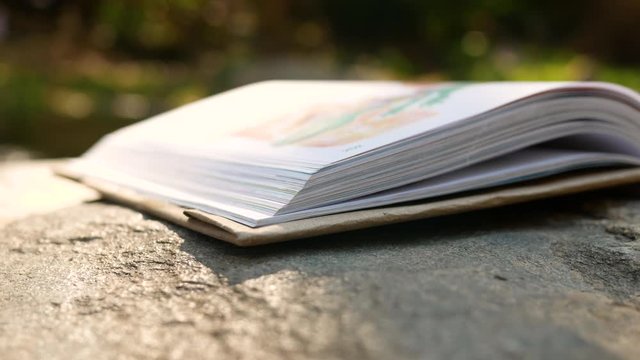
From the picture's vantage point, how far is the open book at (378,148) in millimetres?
576

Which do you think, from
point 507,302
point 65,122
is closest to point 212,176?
point 507,302

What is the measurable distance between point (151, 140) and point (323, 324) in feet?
1.60

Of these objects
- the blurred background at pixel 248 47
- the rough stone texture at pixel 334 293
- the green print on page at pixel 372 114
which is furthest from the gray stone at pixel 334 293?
the blurred background at pixel 248 47

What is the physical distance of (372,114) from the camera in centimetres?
72

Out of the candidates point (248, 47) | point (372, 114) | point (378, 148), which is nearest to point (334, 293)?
point (378, 148)

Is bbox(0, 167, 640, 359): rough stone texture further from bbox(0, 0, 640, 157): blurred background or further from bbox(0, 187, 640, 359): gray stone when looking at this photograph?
bbox(0, 0, 640, 157): blurred background

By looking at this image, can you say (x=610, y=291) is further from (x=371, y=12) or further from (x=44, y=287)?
(x=371, y=12)

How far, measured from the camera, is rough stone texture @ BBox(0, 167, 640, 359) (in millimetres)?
385

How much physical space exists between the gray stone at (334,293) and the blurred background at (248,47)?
6.86 ft

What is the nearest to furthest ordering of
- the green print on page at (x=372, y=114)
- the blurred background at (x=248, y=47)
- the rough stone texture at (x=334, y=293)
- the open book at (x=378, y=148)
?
the rough stone texture at (x=334, y=293), the open book at (x=378, y=148), the green print on page at (x=372, y=114), the blurred background at (x=248, y=47)

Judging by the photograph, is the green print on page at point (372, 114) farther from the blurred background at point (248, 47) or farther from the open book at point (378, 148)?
the blurred background at point (248, 47)

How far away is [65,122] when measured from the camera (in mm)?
2768

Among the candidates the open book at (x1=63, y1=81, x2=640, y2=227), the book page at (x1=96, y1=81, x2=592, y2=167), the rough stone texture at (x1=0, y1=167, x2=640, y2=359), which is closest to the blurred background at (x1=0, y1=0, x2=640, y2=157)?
the book page at (x1=96, y1=81, x2=592, y2=167)

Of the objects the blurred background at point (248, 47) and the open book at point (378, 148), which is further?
the blurred background at point (248, 47)
